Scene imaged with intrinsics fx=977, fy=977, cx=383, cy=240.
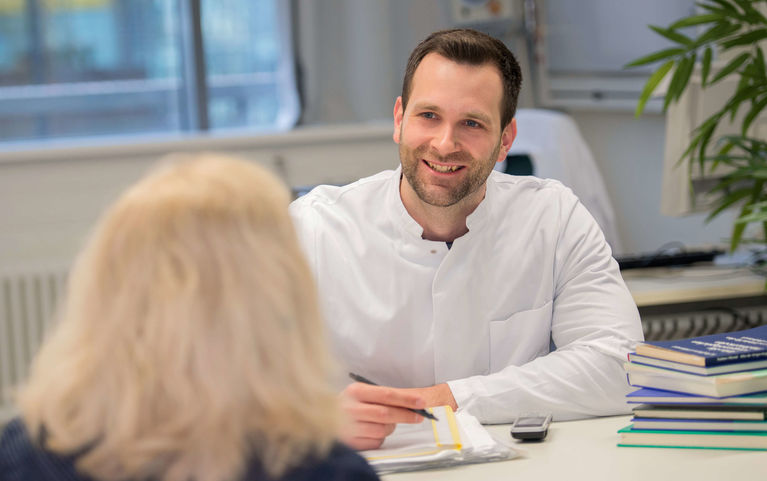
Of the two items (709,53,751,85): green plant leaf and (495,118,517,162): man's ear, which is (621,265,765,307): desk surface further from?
(495,118,517,162): man's ear

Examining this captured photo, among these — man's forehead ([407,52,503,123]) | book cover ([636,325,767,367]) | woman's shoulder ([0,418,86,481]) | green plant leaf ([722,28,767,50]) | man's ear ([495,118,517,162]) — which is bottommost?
book cover ([636,325,767,367])

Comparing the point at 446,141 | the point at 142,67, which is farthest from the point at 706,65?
the point at 142,67

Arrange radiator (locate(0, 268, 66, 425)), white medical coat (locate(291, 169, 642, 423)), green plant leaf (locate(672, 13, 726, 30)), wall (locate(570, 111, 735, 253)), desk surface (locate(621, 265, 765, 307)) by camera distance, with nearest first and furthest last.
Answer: white medical coat (locate(291, 169, 642, 423)), green plant leaf (locate(672, 13, 726, 30)), desk surface (locate(621, 265, 765, 307)), radiator (locate(0, 268, 66, 425)), wall (locate(570, 111, 735, 253))

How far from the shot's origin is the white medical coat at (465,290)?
192 centimetres

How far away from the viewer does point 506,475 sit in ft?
4.61

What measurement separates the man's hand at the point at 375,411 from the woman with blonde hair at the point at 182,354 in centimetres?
62

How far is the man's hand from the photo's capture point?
4.74 feet

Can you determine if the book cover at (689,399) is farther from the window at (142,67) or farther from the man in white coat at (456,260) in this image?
the window at (142,67)

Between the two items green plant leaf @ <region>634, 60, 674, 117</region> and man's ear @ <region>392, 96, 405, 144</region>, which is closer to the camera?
man's ear @ <region>392, 96, 405, 144</region>

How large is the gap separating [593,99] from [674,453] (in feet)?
9.28

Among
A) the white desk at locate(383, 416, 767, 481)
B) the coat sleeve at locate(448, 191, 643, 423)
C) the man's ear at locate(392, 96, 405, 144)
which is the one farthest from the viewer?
the man's ear at locate(392, 96, 405, 144)

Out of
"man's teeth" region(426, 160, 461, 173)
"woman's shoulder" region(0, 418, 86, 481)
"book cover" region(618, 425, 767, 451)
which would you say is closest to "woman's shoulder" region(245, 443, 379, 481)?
"woman's shoulder" region(0, 418, 86, 481)

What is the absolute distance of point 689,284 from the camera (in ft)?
9.29

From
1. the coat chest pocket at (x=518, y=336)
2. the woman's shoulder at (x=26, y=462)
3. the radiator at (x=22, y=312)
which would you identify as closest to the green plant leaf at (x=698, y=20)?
the coat chest pocket at (x=518, y=336)
